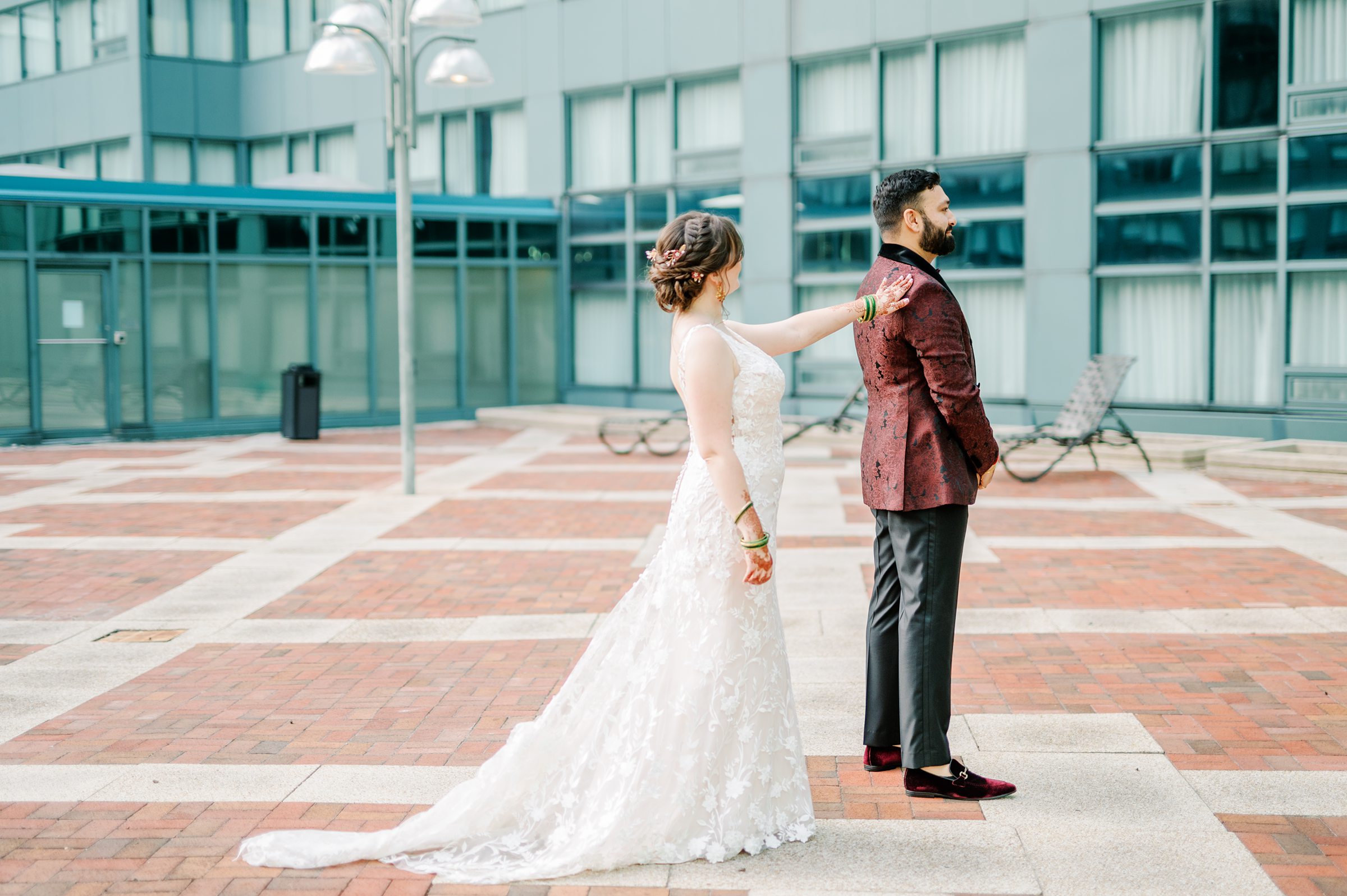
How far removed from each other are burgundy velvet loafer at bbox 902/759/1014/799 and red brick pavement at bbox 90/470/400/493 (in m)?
9.15

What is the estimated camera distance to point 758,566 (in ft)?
12.8

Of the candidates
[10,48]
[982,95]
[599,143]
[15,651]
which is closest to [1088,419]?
[982,95]

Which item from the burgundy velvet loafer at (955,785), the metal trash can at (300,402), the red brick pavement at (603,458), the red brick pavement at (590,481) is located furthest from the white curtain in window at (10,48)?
the burgundy velvet loafer at (955,785)

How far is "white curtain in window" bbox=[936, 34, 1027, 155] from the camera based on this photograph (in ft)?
54.0

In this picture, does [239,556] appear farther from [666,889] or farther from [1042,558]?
[666,889]

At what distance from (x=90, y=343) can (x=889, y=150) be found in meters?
10.7

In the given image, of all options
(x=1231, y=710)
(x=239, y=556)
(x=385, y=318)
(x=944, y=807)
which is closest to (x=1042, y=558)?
(x=1231, y=710)

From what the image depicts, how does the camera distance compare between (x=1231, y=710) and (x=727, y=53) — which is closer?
(x=1231, y=710)

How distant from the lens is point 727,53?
A: 18969mm

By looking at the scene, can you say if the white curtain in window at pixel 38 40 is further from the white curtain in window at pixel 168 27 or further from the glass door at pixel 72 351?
the glass door at pixel 72 351

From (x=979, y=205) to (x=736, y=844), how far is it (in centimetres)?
1393

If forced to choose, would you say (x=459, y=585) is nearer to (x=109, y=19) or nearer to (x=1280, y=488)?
(x=1280, y=488)

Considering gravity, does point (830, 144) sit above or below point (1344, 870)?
above

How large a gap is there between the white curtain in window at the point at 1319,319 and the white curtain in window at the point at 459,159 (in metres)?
13.3
